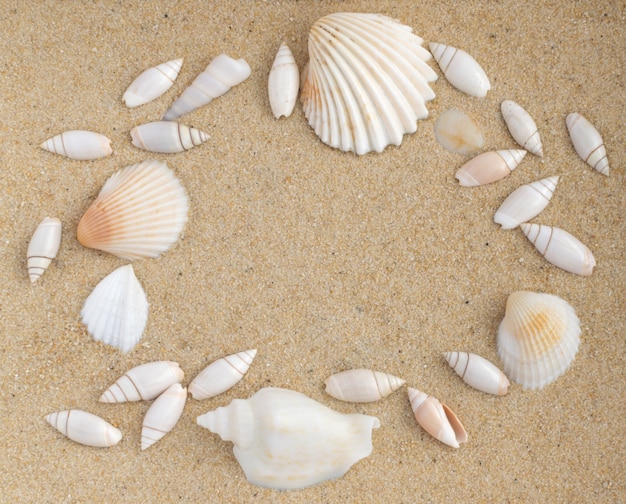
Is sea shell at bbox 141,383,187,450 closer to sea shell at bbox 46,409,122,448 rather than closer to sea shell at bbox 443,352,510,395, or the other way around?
sea shell at bbox 46,409,122,448

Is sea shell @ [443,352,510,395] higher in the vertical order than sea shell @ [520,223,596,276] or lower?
lower

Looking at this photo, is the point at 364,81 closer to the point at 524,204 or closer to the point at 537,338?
the point at 524,204

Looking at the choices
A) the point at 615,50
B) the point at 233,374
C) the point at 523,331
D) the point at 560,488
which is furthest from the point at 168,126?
the point at 560,488

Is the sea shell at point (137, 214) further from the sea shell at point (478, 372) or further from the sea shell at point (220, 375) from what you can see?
the sea shell at point (478, 372)

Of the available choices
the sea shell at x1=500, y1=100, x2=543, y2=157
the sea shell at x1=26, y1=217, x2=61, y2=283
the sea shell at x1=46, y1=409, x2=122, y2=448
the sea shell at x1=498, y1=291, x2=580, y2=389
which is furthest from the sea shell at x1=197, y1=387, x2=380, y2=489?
the sea shell at x1=500, y1=100, x2=543, y2=157

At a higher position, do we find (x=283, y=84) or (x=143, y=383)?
(x=283, y=84)

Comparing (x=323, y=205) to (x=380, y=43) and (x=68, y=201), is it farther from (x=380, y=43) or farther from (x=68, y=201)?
(x=68, y=201)

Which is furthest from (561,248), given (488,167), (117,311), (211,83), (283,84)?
(117,311)
